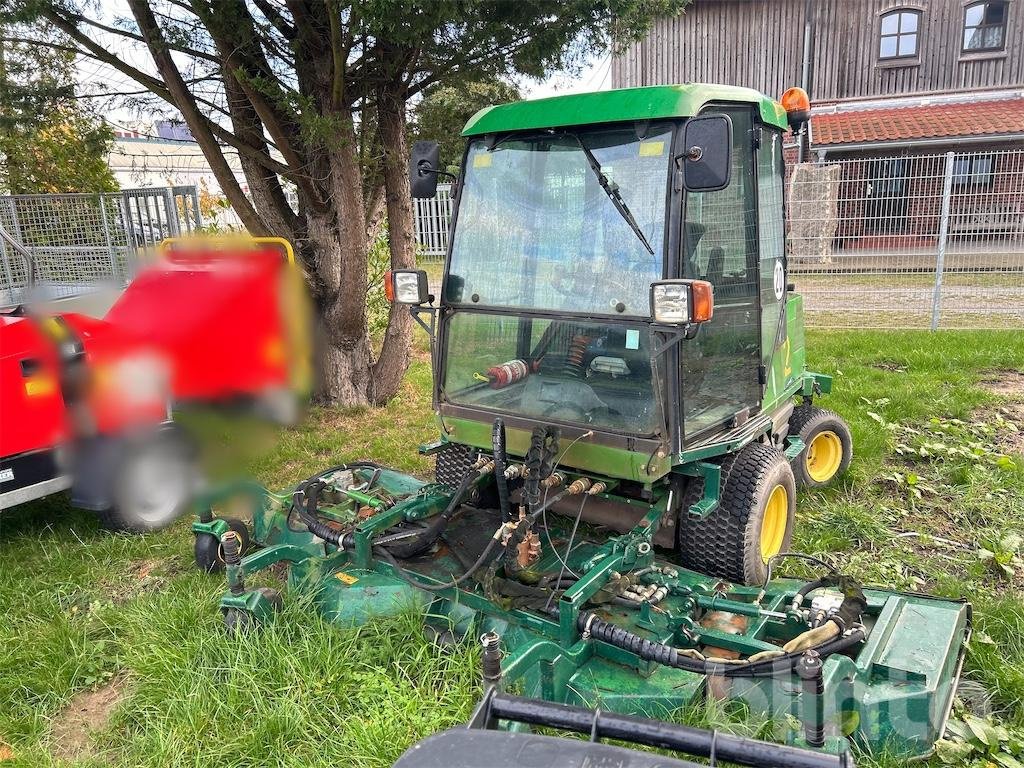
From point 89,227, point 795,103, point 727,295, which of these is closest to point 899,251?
point 795,103

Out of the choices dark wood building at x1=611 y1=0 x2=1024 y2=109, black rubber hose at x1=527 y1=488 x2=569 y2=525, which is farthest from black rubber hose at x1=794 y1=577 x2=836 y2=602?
dark wood building at x1=611 y1=0 x2=1024 y2=109

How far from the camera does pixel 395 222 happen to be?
6.53m

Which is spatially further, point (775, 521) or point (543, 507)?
point (775, 521)

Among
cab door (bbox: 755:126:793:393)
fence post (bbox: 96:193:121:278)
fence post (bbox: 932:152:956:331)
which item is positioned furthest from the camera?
fence post (bbox: 932:152:956:331)

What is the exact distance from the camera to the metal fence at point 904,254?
9594 mm

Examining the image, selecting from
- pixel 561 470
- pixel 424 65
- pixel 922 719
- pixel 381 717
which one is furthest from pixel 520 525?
pixel 424 65

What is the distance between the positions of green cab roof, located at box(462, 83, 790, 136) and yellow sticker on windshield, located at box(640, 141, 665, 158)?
102 mm

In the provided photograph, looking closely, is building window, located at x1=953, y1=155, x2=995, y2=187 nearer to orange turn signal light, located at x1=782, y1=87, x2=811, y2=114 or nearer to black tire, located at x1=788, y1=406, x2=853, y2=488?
black tire, located at x1=788, y1=406, x2=853, y2=488

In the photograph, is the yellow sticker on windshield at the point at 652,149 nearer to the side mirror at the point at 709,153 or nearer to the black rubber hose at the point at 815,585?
the side mirror at the point at 709,153

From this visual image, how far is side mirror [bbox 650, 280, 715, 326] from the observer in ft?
9.26

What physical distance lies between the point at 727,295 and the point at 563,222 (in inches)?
33.0

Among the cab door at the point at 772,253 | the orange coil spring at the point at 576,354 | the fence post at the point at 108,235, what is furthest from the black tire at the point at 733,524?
the fence post at the point at 108,235

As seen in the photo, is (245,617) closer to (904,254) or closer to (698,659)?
(698,659)

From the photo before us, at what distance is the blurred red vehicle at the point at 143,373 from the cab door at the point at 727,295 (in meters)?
2.85
